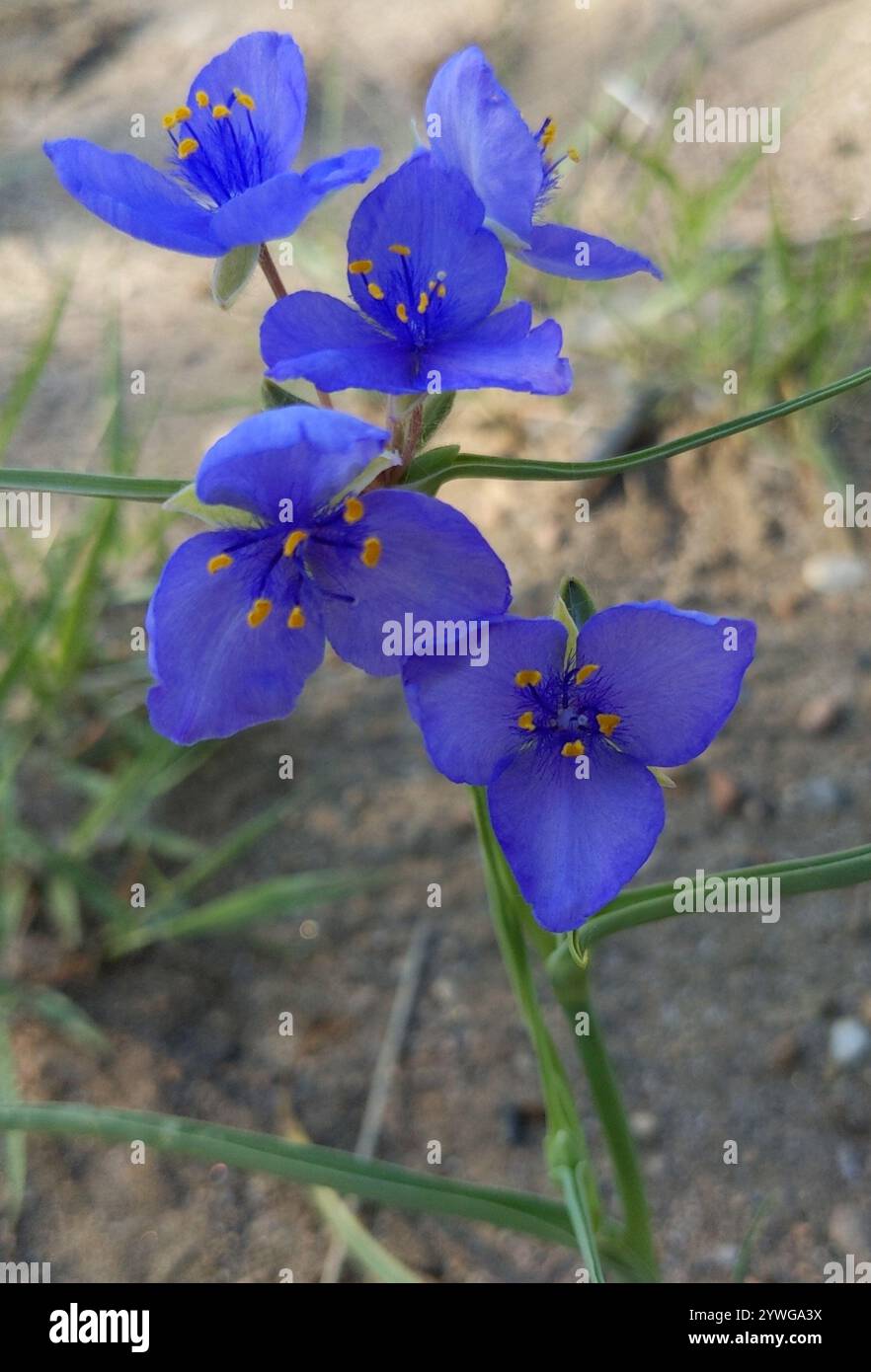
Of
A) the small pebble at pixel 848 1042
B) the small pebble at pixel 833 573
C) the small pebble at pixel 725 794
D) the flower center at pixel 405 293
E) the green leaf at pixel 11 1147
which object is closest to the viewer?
the flower center at pixel 405 293

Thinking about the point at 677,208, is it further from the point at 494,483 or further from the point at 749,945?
the point at 749,945

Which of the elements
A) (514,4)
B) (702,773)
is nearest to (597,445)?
(702,773)

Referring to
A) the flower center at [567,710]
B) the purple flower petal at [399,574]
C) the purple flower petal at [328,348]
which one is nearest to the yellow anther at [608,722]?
the flower center at [567,710]

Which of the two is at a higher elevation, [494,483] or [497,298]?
[494,483]

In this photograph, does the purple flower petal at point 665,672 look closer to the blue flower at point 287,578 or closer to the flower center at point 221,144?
the blue flower at point 287,578

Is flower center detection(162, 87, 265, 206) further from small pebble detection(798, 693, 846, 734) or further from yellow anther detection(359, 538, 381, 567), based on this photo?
small pebble detection(798, 693, 846, 734)
